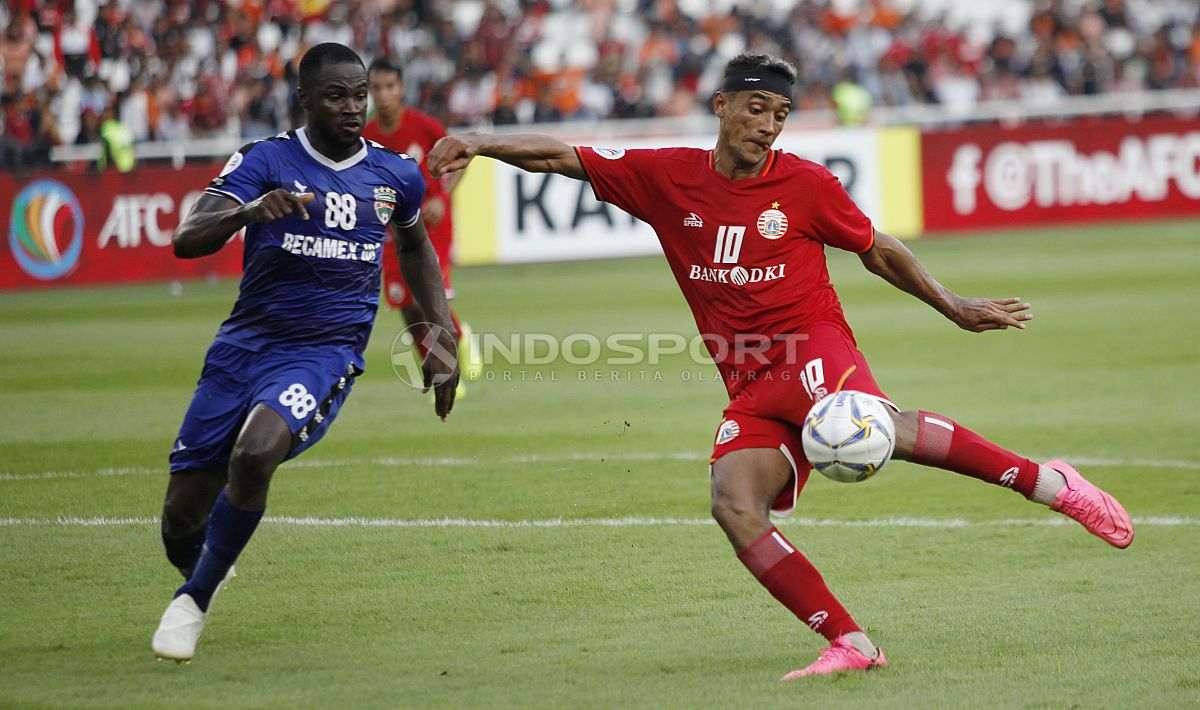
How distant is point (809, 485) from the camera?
9023 mm

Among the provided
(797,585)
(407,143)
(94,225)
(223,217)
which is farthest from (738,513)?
(94,225)

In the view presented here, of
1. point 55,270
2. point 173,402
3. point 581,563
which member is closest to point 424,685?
point 581,563

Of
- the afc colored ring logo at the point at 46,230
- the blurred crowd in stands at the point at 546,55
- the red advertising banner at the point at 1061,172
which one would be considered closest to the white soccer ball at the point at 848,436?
the afc colored ring logo at the point at 46,230

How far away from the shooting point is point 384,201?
618 centimetres

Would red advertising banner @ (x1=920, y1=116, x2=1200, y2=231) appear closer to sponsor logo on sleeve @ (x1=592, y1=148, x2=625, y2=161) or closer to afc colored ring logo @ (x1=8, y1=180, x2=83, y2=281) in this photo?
afc colored ring logo @ (x1=8, y1=180, x2=83, y2=281)

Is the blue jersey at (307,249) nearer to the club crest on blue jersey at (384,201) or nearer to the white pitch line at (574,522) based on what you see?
the club crest on blue jersey at (384,201)

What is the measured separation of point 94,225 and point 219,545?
15308 mm

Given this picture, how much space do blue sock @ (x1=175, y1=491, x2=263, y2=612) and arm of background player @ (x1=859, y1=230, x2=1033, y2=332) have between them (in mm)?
2500

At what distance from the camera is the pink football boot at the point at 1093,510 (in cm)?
588

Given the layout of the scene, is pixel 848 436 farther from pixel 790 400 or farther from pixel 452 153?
pixel 452 153

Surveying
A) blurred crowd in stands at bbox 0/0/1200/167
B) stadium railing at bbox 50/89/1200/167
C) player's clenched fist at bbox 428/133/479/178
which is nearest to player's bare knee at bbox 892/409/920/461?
player's clenched fist at bbox 428/133/479/178

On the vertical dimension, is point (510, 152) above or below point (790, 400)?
above

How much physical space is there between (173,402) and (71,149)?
33.9ft

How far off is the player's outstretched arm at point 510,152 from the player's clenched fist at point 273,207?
497 mm
